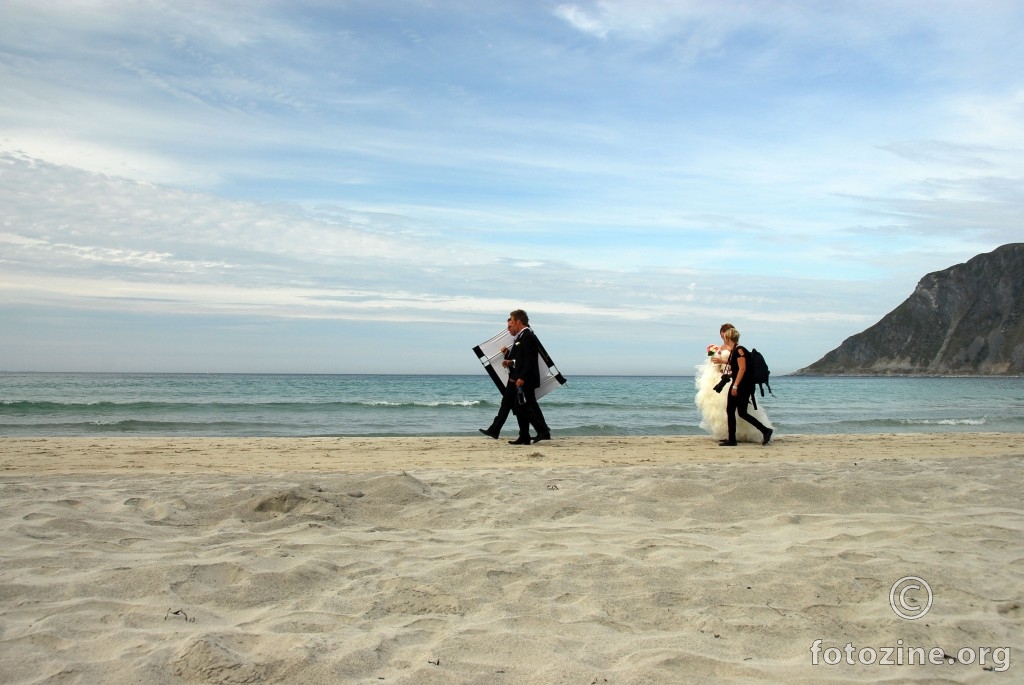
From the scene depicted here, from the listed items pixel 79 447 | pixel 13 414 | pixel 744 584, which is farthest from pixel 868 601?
pixel 13 414

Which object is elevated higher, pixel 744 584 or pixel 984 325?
pixel 984 325

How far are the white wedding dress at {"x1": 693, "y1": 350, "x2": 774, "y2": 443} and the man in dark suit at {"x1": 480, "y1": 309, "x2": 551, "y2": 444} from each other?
281cm

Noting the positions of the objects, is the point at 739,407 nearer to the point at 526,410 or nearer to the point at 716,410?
the point at 716,410

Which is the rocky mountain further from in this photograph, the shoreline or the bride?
the bride

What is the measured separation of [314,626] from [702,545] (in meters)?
2.45

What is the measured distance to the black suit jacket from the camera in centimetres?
1145

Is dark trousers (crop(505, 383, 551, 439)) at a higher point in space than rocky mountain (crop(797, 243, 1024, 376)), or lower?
lower

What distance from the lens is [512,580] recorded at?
3820 millimetres

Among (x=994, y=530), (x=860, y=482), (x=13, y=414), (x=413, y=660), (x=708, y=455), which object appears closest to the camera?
(x=413, y=660)

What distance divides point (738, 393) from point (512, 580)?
8740 mm

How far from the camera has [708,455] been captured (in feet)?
35.2

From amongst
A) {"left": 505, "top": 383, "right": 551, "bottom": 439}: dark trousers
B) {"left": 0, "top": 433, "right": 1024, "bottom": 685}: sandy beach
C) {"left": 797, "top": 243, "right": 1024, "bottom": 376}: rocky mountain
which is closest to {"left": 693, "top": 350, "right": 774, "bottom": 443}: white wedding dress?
{"left": 505, "top": 383, "right": 551, "bottom": 439}: dark trousers

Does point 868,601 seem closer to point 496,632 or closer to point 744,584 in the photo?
point 744,584

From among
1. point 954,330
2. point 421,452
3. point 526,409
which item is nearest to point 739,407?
point 526,409
